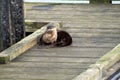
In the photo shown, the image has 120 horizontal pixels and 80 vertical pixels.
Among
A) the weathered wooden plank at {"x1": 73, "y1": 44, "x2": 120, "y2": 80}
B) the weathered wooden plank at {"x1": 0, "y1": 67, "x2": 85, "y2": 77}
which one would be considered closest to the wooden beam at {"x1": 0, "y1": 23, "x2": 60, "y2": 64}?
the weathered wooden plank at {"x1": 0, "y1": 67, "x2": 85, "y2": 77}

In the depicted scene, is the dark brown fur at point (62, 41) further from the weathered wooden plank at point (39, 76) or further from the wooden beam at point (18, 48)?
the weathered wooden plank at point (39, 76)

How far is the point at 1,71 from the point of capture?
14.0 feet

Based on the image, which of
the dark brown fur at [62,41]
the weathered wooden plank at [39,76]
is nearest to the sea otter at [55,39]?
the dark brown fur at [62,41]

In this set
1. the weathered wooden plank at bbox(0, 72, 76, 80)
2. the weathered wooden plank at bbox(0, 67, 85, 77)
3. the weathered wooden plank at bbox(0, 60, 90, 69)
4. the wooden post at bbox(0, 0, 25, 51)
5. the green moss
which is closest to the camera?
the weathered wooden plank at bbox(0, 72, 76, 80)

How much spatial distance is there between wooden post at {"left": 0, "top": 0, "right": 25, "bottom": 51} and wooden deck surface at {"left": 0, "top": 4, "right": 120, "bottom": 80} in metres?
0.29

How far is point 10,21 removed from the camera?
522cm

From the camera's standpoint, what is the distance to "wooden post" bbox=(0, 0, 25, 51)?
516 cm

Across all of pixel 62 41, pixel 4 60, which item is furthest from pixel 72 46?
pixel 4 60

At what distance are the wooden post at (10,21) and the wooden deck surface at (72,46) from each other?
11.3 inches

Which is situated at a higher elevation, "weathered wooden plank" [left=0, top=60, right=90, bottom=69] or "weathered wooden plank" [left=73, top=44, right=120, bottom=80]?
"weathered wooden plank" [left=73, top=44, right=120, bottom=80]

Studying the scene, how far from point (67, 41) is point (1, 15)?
32.2 inches

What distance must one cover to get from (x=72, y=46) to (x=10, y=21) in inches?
29.9

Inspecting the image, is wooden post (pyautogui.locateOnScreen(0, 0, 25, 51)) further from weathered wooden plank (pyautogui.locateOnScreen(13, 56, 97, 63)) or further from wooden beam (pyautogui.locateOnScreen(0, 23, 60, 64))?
weathered wooden plank (pyautogui.locateOnScreen(13, 56, 97, 63))

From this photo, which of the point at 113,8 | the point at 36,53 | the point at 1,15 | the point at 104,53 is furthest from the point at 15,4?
the point at 113,8
